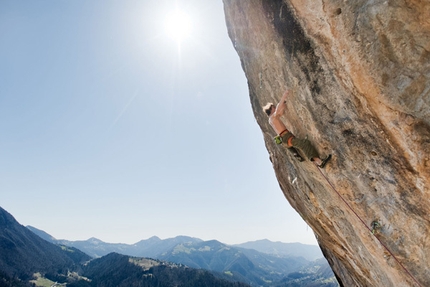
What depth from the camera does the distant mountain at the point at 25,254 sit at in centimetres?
13588

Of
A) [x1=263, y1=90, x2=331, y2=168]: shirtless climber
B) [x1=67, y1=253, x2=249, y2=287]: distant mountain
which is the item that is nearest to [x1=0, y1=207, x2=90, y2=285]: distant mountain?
[x1=67, y1=253, x2=249, y2=287]: distant mountain

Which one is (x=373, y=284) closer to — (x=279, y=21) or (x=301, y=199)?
(x=301, y=199)

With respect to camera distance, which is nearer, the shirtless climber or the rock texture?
the rock texture

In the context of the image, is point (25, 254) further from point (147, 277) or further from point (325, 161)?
point (325, 161)

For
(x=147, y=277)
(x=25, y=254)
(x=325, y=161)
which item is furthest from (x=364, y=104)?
(x=25, y=254)

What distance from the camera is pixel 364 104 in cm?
494

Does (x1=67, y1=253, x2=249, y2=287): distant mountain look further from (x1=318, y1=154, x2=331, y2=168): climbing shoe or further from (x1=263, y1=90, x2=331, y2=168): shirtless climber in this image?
(x1=263, y1=90, x2=331, y2=168): shirtless climber

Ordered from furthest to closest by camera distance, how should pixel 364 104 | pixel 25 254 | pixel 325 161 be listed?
pixel 25 254
pixel 325 161
pixel 364 104

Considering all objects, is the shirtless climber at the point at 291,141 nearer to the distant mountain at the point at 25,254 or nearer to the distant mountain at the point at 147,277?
the distant mountain at the point at 147,277

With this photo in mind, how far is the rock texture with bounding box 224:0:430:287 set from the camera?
4.32 meters

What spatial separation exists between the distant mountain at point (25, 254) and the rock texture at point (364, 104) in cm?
16711

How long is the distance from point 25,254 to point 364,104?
200 metres

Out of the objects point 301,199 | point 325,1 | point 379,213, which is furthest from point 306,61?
point 301,199

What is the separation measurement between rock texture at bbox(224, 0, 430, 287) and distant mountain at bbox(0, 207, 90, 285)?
16711cm
